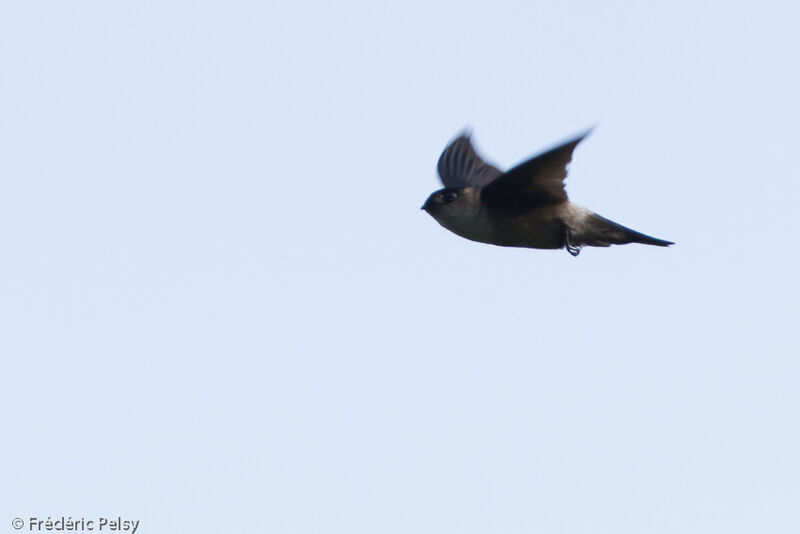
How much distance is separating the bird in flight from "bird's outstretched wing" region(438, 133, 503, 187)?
6.14ft

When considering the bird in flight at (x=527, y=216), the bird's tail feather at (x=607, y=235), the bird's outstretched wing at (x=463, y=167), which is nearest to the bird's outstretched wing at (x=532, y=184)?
the bird in flight at (x=527, y=216)

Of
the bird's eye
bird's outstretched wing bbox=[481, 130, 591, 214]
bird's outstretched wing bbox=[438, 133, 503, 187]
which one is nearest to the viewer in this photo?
bird's outstretched wing bbox=[481, 130, 591, 214]

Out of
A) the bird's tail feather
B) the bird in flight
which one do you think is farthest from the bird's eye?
the bird's tail feather

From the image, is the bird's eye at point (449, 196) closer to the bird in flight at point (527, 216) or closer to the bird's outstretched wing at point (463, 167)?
the bird in flight at point (527, 216)

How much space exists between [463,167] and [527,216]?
321 centimetres

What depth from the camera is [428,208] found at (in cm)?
1627

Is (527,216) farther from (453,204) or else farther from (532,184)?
(453,204)

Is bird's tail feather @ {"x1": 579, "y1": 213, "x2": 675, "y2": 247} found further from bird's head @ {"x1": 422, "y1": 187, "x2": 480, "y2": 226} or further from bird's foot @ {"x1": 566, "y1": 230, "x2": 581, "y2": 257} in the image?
bird's head @ {"x1": 422, "y1": 187, "x2": 480, "y2": 226}

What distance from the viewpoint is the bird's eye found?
1589cm

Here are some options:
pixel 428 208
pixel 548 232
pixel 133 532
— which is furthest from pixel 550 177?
pixel 133 532

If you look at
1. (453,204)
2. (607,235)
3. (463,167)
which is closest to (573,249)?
(607,235)

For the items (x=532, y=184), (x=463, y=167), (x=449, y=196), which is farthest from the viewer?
(x=463, y=167)

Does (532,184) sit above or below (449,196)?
below

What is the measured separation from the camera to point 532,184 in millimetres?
14906
